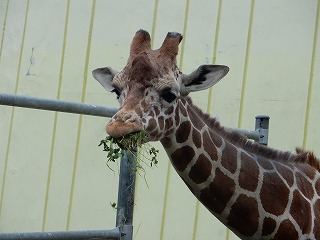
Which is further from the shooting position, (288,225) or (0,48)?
(0,48)

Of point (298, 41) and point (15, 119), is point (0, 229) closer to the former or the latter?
point (15, 119)

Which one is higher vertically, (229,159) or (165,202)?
(229,159)

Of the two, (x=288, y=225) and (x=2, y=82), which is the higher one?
(x=2, y=82)

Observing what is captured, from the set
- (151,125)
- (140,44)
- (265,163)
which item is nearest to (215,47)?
(265,163)

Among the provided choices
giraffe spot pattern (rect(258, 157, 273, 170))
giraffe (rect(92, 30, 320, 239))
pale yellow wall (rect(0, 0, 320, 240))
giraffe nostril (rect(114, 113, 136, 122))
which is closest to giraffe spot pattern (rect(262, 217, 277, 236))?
giraffe (rect(92, 30, 320, 239))

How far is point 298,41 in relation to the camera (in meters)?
4.26

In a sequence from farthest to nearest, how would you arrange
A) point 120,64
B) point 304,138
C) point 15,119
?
1. point 15,119
2. point 120,64
3. point 304,138

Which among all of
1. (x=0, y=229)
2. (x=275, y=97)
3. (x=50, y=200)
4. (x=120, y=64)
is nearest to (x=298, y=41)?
(x=275, y=97)

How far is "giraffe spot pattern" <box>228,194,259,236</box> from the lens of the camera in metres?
2.74

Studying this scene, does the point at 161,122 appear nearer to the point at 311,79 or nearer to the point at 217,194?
the point at 217,194

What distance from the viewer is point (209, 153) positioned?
2.75 m

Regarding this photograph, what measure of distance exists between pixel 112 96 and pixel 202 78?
1.93 meters

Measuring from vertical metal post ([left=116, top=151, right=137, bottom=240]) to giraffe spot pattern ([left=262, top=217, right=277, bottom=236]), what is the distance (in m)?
0.49

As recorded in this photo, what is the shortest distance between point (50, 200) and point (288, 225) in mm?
2269
